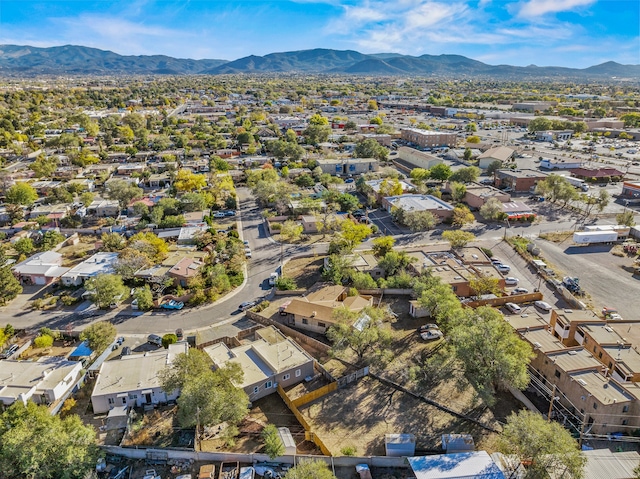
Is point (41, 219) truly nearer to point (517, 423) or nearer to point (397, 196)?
point (397, 196)

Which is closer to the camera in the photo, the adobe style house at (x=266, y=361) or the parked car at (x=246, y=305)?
the adobe style house at (x=266, y=361)

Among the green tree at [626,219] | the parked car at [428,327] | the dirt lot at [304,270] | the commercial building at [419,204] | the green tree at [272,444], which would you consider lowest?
the dirt lot at [304,270]

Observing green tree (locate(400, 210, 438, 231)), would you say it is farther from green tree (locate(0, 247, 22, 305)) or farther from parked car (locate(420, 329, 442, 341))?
green tree (locate(0, 247, 22, 305))

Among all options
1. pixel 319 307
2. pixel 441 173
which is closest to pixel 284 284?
pixel 319 307

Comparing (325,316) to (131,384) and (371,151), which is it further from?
(371,151)

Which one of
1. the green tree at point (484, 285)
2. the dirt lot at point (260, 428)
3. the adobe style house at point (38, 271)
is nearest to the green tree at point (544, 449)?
the dirt lot at point (260, 428)

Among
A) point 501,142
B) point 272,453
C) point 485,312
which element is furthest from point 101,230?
point 501,142

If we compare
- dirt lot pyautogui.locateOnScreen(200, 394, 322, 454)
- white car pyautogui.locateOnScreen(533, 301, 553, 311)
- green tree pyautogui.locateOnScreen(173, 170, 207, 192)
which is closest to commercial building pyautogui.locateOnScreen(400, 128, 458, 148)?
green tree pyautogui.locateOnScreen(173, 170, 207, 192)

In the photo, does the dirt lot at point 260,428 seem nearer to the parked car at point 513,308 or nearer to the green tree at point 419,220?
the parked car at point 513,308
